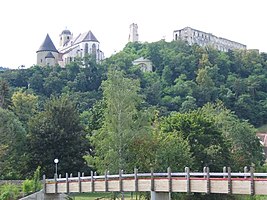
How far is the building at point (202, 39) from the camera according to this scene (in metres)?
168

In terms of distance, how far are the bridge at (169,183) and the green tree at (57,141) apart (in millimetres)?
12605

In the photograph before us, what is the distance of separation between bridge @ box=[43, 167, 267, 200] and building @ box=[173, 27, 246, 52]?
134779 millimetres

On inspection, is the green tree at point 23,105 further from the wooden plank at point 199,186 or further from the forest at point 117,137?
the wooden plank at point 199,186

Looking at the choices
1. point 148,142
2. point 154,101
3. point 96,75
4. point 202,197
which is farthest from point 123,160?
point 96,75

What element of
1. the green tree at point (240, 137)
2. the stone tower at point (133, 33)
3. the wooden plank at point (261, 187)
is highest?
the stone tower at point (133, 33)

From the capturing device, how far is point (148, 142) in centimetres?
3756

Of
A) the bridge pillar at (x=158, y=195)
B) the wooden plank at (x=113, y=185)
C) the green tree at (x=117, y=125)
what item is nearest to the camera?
the bridge pillar at (x=158, y=195)

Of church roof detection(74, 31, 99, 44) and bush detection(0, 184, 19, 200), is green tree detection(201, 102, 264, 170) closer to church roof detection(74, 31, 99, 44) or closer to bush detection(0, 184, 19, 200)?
bush detection(0, 184, 19, 200)

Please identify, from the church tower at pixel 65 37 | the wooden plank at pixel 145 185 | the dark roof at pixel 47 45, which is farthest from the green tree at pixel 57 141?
the church tower at pixel 65 37

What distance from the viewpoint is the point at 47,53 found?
143 m

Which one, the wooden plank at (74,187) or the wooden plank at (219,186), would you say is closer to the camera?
the wooden plank at (219,186)

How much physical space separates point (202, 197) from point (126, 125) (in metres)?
7.66

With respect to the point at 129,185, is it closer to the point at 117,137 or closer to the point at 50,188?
the point at 50,188

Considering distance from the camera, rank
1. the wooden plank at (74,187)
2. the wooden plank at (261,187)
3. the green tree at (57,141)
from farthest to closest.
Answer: the green tree at (57,141) → the wooden plank at (74,187) → the wooden plank at (261,187)
